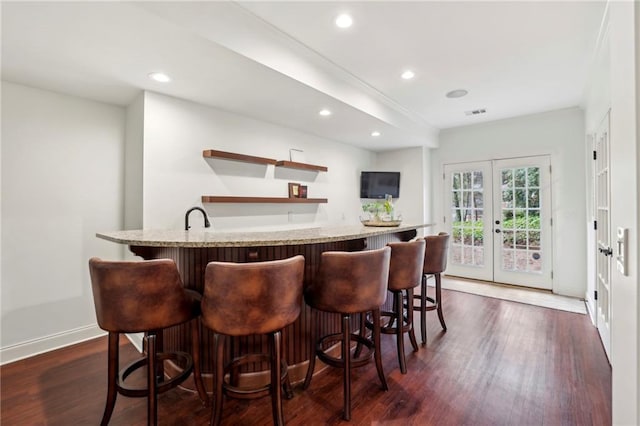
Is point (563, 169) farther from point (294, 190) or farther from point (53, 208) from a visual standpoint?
point (53, 208)

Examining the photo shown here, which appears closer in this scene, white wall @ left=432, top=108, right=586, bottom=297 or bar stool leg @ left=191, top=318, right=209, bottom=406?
bar stool leg @ left=191, top=318, right=209, bottom=406

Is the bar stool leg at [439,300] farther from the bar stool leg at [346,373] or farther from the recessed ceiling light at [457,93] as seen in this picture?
the recessed ceiling light at [457,93]

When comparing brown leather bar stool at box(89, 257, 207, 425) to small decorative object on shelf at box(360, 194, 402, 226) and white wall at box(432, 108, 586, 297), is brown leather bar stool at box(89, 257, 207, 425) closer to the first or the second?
small decorative object on shelf at box(360, 194, 402, 226)

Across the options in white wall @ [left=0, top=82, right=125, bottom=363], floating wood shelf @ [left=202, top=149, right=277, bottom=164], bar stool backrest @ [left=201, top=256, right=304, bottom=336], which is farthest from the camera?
floating wood shelf @ [left=202, top=149, right=277, bottom=164]

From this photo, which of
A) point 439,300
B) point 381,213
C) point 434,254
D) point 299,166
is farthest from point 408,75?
point 439,300

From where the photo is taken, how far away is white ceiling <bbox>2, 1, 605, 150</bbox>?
1.85 m

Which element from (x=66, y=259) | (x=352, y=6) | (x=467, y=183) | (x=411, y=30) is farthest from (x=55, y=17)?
(x=467, y=183)

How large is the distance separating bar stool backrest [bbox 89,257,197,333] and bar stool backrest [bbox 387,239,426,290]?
4.94ft

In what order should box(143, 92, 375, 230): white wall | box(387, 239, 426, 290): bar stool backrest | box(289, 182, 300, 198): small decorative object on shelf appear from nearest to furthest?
box(387, 239, 426, 290): bar stool backrest, box(143, 92, 375, 230): white wall, box(289, 182, 300, 198): small decorative object on shelf

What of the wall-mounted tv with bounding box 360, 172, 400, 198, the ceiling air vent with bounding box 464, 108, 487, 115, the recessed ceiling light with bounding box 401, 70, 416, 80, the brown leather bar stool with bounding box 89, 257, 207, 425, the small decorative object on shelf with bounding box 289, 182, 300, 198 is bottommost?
the brown leather bar stool with bounding box 89, 257, 207, 425

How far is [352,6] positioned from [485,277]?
459 cm

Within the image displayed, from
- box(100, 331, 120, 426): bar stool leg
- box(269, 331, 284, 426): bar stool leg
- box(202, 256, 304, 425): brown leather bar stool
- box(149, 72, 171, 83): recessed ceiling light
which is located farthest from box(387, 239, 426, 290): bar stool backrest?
box(149, 72, 171, 83): recessed ceiling light

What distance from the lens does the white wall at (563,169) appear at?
4.09 metres

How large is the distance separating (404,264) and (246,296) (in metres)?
1.30
